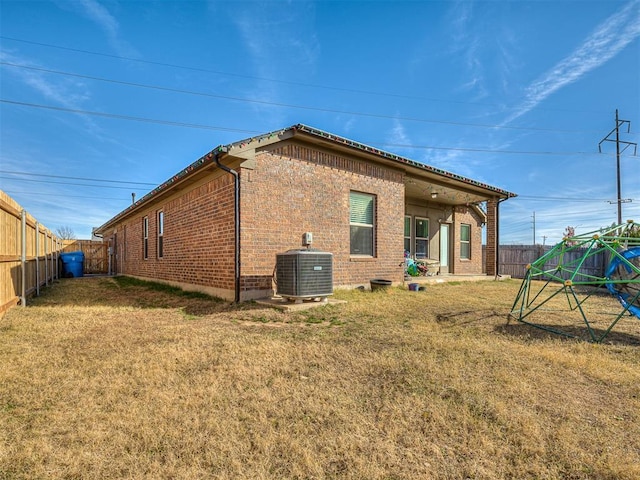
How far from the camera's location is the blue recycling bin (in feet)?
56.7

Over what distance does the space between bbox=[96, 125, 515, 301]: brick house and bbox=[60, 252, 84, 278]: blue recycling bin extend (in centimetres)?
741

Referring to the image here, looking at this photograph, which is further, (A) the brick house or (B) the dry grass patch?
(A) the brick house

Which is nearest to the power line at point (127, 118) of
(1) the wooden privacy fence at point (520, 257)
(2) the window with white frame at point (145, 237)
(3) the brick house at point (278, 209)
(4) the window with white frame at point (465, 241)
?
(2) the window with white frame at point (145, 237)

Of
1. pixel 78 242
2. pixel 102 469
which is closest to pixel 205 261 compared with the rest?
pixel 102 469

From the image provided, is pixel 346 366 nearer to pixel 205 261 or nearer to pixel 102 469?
pixel 102 469

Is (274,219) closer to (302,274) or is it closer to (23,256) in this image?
(302,274)

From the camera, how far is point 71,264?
1747 cm

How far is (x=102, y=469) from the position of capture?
185 centimetres

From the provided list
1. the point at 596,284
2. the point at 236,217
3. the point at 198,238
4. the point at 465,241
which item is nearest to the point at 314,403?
the point at 596,284

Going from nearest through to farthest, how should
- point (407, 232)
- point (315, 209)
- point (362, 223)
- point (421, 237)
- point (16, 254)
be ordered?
point (16, 254)
point (315, 209)
point (362, 223)
point (407, 232)
point (421, 237)

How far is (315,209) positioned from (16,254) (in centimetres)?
662

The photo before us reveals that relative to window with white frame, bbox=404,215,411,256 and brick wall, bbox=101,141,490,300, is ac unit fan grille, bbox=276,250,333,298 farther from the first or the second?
window with white frame, bbox=404,215,411,256

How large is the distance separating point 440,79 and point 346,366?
44.2 ft

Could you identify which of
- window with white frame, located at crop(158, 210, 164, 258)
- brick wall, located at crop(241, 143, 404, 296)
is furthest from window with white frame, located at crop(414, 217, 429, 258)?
window with white frame, located at crop(158, 210, 164, 258)
